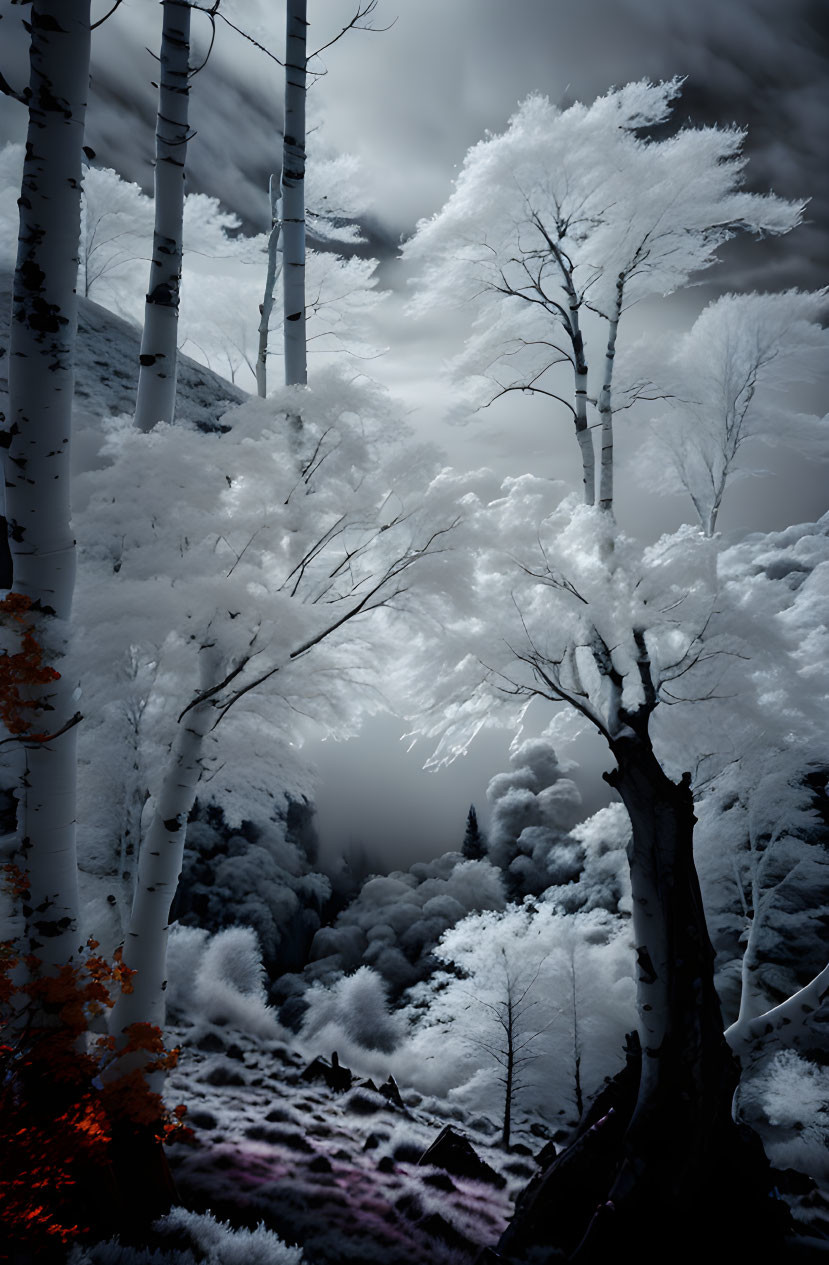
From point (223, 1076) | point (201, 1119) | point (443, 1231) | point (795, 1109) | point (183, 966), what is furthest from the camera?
point (183, 966)

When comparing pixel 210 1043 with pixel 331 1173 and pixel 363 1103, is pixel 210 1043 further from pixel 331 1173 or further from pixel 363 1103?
pixel 331 1173

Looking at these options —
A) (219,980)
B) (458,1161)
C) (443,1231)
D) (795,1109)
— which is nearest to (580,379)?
(443,1231)

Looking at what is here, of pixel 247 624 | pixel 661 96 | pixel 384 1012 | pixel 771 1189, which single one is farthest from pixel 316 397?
pixel 384 1012

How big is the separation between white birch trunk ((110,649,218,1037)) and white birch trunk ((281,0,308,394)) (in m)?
2.96

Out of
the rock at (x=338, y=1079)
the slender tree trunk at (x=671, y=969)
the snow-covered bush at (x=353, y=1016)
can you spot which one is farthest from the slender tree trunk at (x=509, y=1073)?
the slender tree trunk at (x=671, y=969)

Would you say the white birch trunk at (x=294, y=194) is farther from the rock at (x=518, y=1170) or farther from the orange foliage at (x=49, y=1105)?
the rock at (x=518, y=1170)

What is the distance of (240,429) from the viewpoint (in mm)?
3982

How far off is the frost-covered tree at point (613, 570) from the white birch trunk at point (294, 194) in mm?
1542

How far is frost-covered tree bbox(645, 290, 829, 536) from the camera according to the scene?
7465mm

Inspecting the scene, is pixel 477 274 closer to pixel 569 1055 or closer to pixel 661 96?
pixel 661 96

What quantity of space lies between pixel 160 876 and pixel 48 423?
3050mm

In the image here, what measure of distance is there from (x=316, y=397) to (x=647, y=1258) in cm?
629

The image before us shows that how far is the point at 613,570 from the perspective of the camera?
Answer: 16.3 feet

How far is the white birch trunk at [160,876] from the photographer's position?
12.0 feet
